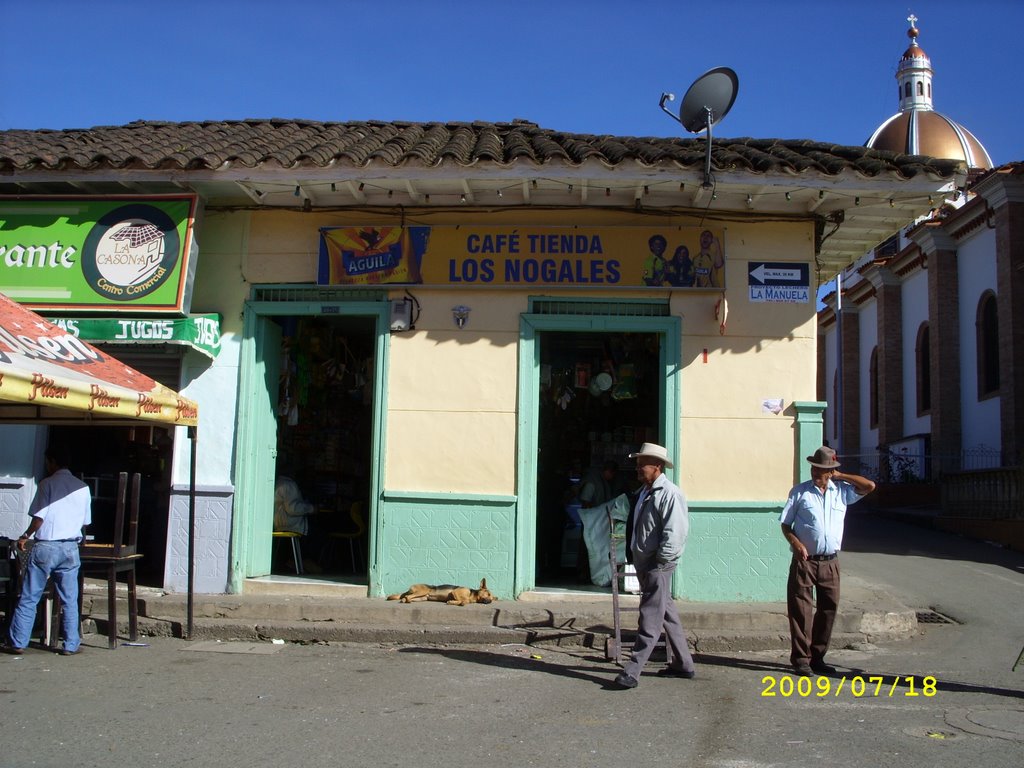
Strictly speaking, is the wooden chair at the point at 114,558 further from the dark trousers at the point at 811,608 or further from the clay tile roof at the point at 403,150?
the dark trousers at the point at 811,608

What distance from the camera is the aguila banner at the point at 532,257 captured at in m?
9.31

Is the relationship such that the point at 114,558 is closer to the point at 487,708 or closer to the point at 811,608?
the point at 487,708

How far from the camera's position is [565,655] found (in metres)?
7.83

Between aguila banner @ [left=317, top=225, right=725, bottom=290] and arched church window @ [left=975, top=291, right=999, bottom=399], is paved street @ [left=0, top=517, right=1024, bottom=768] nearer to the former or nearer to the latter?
aguila banner @ [left=317, top=225, right=725, bottom=290]

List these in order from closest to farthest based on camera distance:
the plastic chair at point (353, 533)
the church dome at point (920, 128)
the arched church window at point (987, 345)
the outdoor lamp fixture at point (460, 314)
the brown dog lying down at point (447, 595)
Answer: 1. the brown dog lying down at point (447, 595)
2. the outdoor lamp fixture at point (460, 314)
3. the plastic chair at point (353, 533)
4. the arched church window at point (987, 345)
5. the church dome at point (920, 128)

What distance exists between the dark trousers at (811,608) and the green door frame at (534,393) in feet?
7.45

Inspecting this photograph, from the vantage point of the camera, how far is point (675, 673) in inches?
277

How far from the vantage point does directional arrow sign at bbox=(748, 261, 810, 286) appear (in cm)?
929

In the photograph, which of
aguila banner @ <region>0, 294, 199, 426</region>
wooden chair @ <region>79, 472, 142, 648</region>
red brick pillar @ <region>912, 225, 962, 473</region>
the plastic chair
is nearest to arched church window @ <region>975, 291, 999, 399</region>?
red brick pillar @ <region>912, 225, 962, 473</region>

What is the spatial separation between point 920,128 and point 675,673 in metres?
41.4

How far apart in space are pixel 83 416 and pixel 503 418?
3844 millimetres
